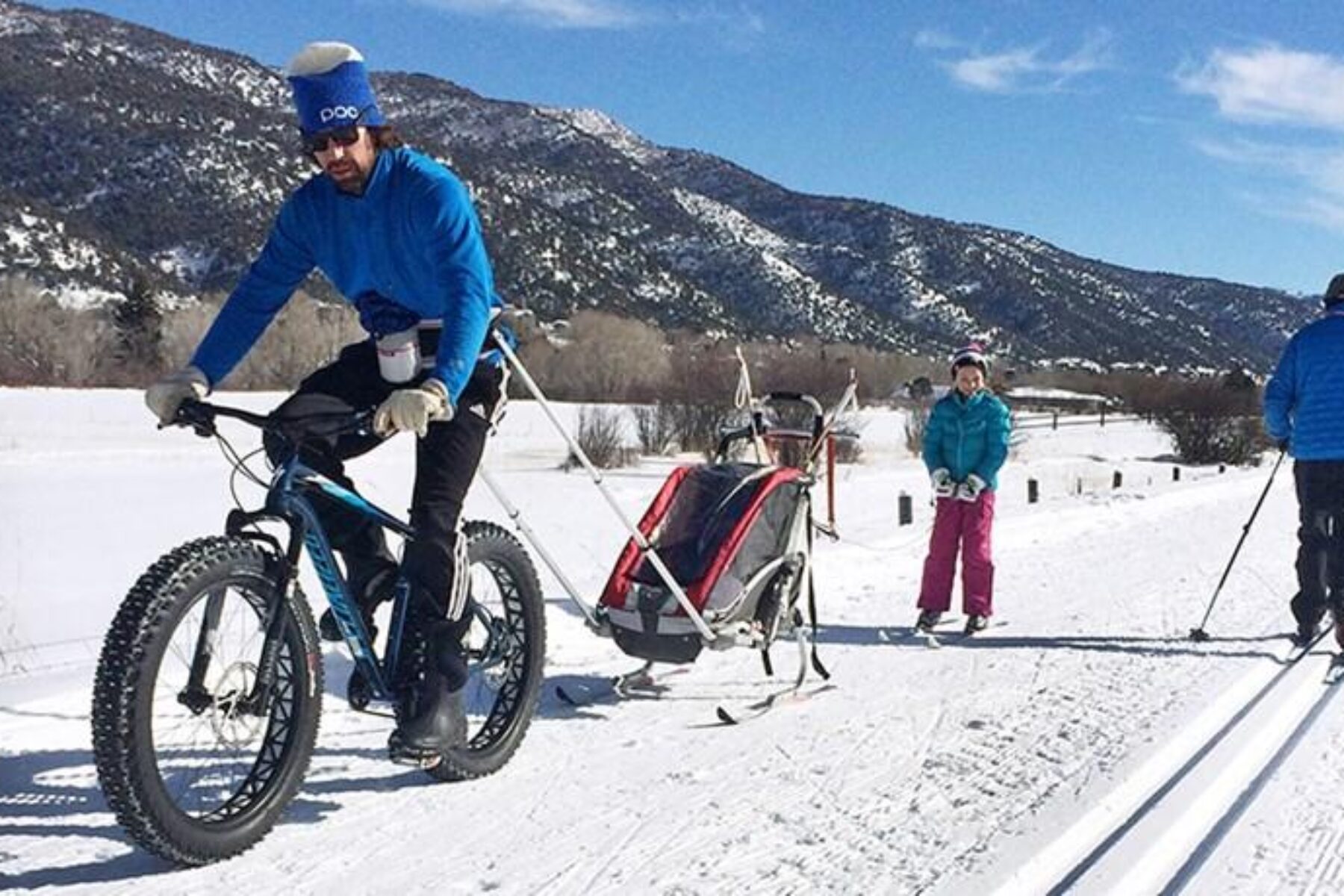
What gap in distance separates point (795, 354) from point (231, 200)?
74.4 meters

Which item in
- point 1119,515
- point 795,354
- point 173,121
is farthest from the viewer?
point 173,121

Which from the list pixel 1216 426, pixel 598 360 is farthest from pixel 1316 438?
pixel 598 360

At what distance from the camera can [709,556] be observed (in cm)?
498

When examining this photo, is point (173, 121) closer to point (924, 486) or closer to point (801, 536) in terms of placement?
point (924, 486)

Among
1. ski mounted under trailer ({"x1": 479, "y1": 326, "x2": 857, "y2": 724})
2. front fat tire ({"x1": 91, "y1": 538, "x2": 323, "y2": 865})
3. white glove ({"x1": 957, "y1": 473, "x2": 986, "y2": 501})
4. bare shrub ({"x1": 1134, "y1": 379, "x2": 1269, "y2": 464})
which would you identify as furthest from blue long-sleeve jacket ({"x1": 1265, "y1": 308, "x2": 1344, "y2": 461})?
bare shrub ({"x1": 1134, "y1": 379, "x2": 1269, "y2": 464})

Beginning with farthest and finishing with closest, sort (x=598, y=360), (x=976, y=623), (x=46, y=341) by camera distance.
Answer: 1. (x=598, y=360)
2. (x=46, y=341)
3. (x=976, y=623)

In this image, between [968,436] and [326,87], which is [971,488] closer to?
[968,436]

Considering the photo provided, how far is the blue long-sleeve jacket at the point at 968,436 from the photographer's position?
708 cm

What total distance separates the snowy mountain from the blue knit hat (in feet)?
274

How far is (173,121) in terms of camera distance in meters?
116

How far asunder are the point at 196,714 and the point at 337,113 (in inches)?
66.5

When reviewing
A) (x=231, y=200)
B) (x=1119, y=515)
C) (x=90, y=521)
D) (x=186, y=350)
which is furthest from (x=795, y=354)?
(x=231, y=200)

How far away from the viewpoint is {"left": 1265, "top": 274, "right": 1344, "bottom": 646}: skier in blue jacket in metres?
6.42

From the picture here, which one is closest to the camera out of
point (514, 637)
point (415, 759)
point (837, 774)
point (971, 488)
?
point (415, 759)
